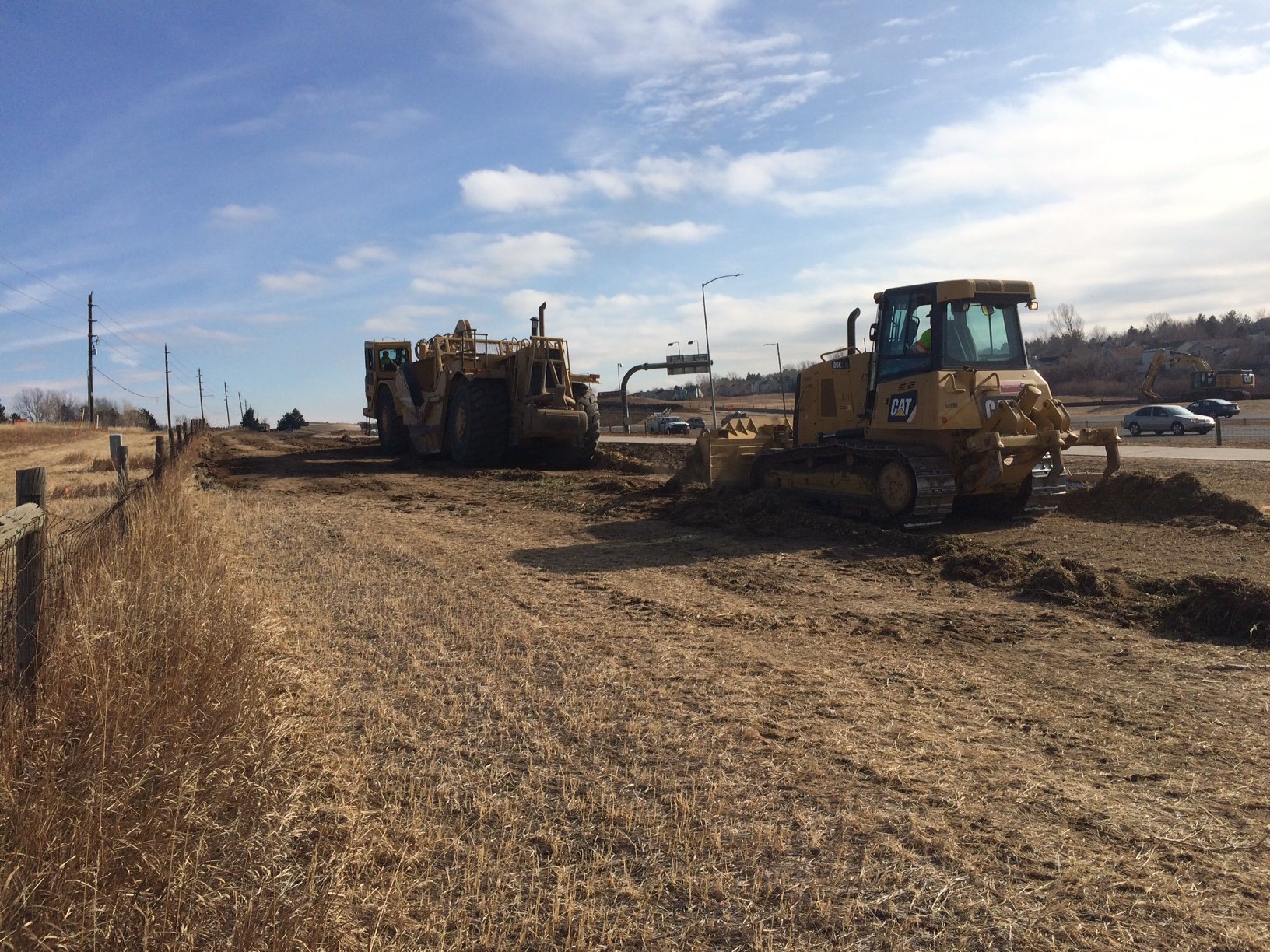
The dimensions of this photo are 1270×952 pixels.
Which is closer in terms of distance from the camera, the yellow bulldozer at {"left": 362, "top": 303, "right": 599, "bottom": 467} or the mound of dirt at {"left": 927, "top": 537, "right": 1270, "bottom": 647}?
the mound of dirt at {"left": 927, "top": 537, "right": 1270, "bottom": 647}

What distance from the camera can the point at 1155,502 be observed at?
485 inches

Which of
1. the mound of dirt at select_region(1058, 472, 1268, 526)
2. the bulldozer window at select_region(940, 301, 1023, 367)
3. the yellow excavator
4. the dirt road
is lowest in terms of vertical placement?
the dirt road

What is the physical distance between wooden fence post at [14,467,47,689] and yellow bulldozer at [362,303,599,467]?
552 inches

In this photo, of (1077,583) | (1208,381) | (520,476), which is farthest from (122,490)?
(1208,381)

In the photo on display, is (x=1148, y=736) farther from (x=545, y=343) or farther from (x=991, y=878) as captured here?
(x=545, y=343)

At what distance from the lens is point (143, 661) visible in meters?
4.77

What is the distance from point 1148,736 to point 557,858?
3224 millimetres

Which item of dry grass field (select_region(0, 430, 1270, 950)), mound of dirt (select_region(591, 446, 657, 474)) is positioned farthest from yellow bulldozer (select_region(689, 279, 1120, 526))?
mound of dirt (select_region(591, 446, 657, 474))

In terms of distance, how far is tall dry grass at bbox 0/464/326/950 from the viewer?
286 cm

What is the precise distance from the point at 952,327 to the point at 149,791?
33.4 feet

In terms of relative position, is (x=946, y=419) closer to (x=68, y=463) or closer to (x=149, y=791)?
(x=149, y=791)

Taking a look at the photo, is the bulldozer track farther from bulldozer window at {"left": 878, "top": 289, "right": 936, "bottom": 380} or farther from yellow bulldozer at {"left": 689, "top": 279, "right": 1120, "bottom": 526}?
bulldozer window at {"left": 878, "top": 289, "right": 936, "bottom": 380}

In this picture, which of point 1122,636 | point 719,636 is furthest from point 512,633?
point 1122,636

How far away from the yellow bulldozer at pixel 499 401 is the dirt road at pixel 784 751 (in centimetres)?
971
